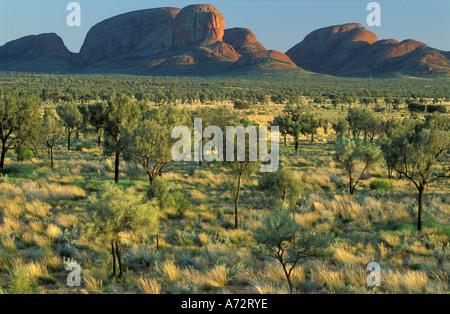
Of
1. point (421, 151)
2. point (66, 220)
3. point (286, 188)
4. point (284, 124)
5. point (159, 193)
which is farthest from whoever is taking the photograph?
point (284, 124)

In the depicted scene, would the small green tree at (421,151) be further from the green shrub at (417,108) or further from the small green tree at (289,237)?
the green shrub at (417,108)

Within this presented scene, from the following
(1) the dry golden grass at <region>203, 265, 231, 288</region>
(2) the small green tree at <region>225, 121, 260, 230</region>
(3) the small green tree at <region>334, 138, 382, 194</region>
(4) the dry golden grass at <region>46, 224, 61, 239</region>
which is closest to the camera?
(1) the dry golden grass at <region>203, 265, 231, 288</region>

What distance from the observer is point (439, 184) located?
22.5 m

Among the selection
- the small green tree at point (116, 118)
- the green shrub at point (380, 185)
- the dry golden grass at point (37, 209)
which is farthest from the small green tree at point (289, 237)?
the green shrub at point (380, 185)

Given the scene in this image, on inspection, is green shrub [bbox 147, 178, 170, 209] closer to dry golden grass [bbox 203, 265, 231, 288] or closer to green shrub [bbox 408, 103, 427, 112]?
dry golden grass [bbox 203, 265, 231, 288]

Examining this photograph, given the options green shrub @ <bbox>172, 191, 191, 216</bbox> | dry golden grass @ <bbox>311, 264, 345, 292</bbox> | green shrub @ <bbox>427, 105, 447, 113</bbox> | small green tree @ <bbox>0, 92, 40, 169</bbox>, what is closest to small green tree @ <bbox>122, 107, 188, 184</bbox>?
green shrub @ <bbox>172, 191, 191, 216</bbox>

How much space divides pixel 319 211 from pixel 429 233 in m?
5.25

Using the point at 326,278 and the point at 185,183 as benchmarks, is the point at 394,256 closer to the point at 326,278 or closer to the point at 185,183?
the point at 326,278

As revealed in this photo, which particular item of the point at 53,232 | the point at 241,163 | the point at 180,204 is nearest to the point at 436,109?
the point at 241,163

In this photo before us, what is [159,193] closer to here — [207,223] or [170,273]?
[207,223]

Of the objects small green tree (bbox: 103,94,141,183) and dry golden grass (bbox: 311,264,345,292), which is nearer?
dry golden grass (bbox: 311,264,345,292)

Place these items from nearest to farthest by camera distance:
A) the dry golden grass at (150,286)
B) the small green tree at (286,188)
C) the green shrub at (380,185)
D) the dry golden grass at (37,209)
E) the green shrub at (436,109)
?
1. the dry golden grass at (150,286)
2. the dry golden grass at (37,209)
3. the small green tree at (286,188)
4. the green shrub at (380,185)
5. the green shrub at (436,109)

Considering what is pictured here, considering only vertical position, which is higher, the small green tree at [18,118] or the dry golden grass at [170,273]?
the small green tree at [18,118]
